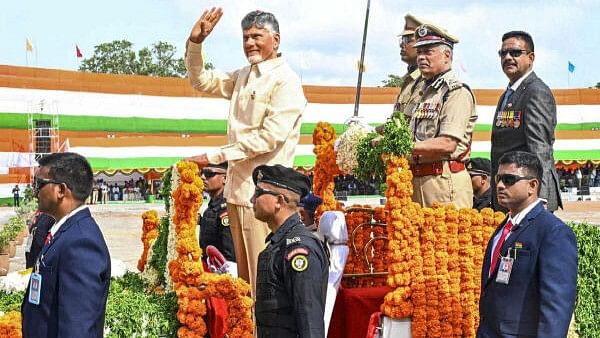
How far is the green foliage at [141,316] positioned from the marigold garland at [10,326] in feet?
1.48

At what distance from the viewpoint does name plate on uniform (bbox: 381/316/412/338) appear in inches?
191

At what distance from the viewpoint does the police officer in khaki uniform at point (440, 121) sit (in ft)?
17.2

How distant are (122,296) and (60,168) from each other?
1601mm

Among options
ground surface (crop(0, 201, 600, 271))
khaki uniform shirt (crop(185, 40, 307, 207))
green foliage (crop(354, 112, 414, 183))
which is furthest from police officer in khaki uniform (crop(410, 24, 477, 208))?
ground surface (crop(0, 201, 600, 271))

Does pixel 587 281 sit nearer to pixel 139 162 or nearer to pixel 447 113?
pixel 447 113

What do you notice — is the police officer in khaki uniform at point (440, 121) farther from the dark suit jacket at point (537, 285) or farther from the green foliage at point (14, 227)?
the green foliage at point (14, 227)

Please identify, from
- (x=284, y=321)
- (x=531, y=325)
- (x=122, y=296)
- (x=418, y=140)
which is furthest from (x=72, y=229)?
(x=418, y=140)

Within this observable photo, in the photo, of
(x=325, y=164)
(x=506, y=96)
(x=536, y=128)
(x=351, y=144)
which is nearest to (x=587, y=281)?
(x=536, y=128)

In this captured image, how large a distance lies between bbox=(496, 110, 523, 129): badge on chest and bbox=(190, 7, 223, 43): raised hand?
198 cm

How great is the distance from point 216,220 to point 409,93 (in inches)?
69.9

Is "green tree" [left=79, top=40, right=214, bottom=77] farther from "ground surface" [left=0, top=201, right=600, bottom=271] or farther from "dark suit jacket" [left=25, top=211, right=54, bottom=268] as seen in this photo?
"dark suit jacket" [left=25, top=211, right=54, bottom=268]

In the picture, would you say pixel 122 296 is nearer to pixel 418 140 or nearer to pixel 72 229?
pixel 72 229

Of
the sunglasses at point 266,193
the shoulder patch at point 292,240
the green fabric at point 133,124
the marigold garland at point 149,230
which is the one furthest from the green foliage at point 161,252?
Result: the green fabric at point 133,124

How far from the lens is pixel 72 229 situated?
3088 millimetres
